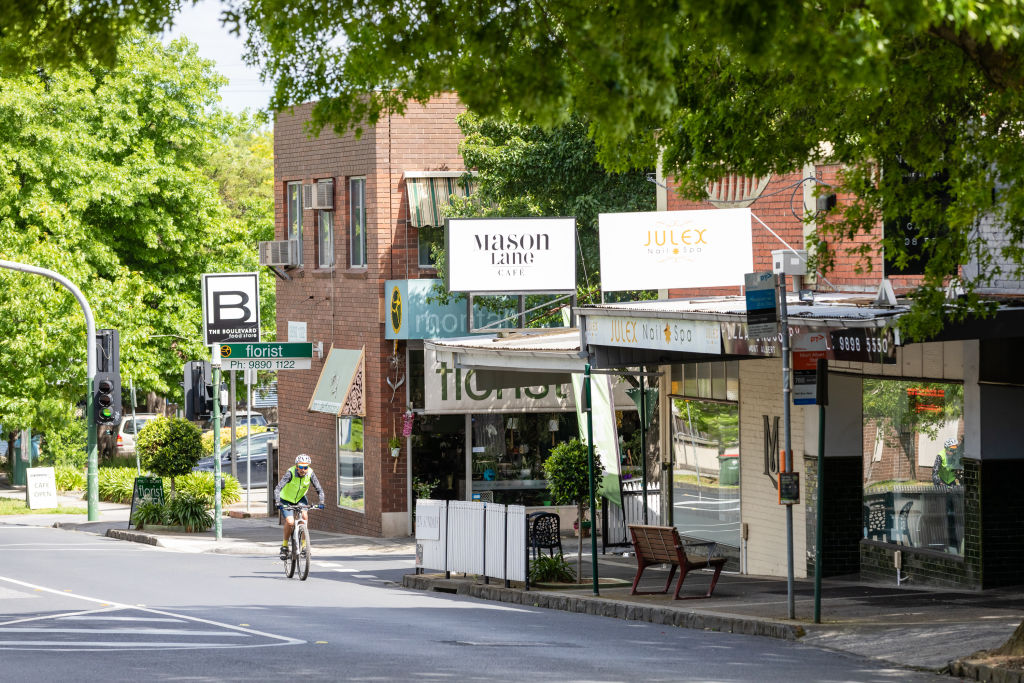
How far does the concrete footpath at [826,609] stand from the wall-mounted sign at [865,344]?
2.50m

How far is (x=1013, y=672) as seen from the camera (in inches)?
417

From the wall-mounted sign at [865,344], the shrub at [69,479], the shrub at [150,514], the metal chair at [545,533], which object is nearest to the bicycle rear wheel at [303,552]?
the metal chair at [545,533]

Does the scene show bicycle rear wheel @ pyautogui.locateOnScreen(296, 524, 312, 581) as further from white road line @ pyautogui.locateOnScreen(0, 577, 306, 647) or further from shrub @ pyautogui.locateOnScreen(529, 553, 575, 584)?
shrub @ pyautogui.locateOnScreen(529, 553, 575, 584)

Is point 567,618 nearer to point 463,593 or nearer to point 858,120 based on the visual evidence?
point 463,593

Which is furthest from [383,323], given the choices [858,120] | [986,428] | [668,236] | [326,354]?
[858,120]

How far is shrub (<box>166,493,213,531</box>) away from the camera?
28828 millimetres

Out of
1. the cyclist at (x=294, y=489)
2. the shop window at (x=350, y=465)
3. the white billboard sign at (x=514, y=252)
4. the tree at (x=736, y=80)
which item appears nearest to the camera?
the tree at (x=736, y=80)

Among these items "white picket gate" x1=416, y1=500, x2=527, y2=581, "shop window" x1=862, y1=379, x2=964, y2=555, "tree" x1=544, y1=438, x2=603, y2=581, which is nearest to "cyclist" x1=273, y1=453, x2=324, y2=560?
"white picket gate" x1=416, y1=500, x2=527, y2=581

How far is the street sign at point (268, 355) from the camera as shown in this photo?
84.0 ft

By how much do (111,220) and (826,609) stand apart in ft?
98.5

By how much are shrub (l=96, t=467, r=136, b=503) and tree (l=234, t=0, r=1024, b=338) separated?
26542mm

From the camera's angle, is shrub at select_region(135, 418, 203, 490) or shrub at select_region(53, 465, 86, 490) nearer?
shrub at select_region(135, 418, 203, 490)

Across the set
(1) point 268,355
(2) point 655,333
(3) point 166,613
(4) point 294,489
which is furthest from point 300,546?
(2) point 655,333

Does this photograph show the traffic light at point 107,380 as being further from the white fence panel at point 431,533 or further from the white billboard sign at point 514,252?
the white fence panel at point 431,533
